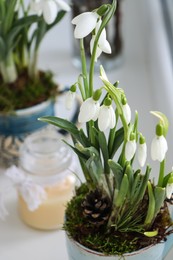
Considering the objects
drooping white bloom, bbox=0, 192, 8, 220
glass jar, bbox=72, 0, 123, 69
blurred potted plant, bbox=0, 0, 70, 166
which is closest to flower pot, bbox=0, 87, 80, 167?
blurred potted plant, bbox=0, 0, 70, 166

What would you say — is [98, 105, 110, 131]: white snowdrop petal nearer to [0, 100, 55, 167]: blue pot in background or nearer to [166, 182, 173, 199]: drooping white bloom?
[166, 182, 173, 199]: drooping white bloom

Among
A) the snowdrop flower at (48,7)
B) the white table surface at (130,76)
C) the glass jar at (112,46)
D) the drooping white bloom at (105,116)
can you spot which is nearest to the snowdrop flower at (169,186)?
the drooping white bloom at (105,116)

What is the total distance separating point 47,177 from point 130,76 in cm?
38

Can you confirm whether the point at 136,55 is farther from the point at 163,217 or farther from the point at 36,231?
the point at 163,217

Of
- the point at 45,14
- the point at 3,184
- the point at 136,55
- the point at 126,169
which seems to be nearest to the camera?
the point at 126,169

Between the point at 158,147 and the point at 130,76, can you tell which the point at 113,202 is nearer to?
the point at 158,147

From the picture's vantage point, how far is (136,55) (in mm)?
1317

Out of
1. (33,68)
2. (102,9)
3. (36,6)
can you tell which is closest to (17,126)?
(33,68)

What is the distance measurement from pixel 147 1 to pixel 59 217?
0.59 meters

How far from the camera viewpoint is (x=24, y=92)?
→ 3.40 ft

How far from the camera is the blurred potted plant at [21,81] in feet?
3.14

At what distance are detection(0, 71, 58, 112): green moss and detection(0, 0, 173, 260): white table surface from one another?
0.40 feet

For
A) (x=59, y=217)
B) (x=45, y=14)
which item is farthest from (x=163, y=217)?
(x=45, y=14)

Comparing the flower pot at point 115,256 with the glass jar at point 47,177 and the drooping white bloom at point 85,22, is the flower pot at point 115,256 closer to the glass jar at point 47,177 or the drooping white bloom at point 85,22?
the glass jar at point 47,177
